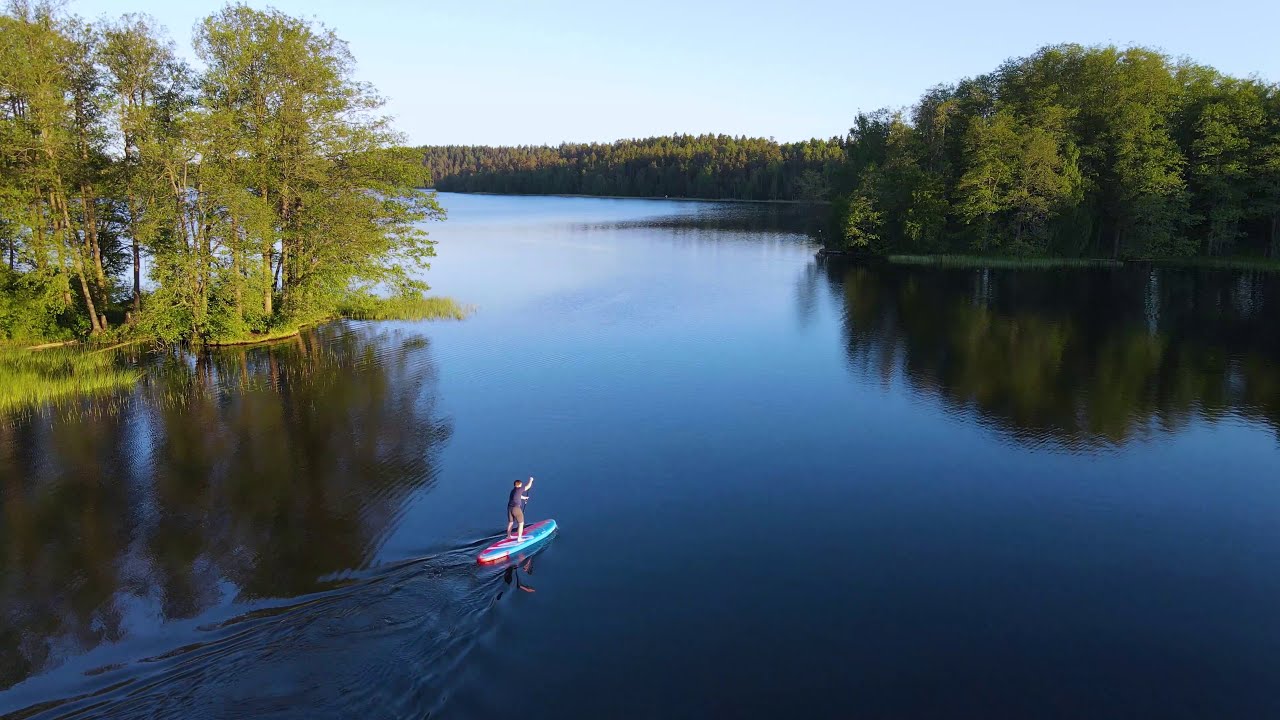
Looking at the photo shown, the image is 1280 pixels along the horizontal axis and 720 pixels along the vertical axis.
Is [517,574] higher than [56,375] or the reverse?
the reverse

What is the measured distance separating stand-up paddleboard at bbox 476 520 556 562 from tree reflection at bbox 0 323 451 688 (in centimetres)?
253

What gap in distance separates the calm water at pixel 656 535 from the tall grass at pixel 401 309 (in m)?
6.64

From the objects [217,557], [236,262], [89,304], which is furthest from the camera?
[236,262]

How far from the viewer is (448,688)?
11.4 meters

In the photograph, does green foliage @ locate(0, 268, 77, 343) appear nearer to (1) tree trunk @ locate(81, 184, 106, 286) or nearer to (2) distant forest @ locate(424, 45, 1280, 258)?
(1) tree trunk @ locate(81, 184, 106, 286)

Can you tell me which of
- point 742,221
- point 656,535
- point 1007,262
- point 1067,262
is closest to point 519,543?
point 656,535

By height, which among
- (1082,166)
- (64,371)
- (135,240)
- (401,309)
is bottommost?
(64,371)

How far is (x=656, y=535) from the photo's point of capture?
658 inches

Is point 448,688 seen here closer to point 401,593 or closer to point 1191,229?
point 401,593

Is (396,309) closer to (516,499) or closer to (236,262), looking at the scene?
(236,262)

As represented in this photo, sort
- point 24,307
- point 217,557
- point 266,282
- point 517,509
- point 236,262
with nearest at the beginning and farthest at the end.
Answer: point 217,557 → point 517,509 → point 24,307 → point 236,262 → point 266,282

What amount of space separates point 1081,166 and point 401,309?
58.8m

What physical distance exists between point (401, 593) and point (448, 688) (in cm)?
272

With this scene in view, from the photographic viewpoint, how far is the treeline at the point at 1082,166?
61.7 meters
